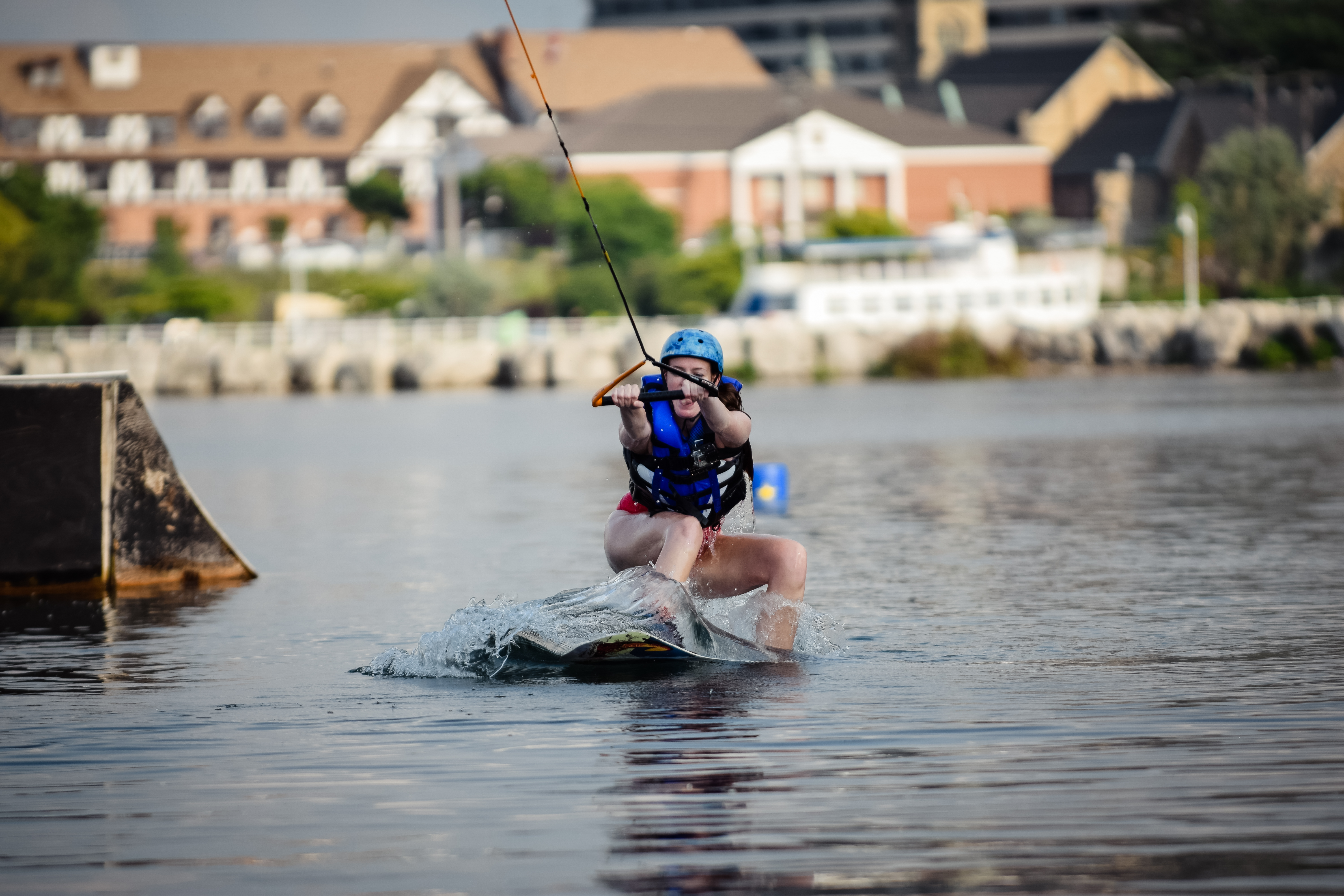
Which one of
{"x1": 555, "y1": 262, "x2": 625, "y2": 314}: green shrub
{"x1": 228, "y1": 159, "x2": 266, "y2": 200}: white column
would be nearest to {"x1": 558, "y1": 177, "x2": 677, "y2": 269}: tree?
{"x1": 555, "y1": 262, "x2": 625, "y2": 314}: green shrub

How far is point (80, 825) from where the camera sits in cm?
664

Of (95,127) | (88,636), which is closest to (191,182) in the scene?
(95,127)

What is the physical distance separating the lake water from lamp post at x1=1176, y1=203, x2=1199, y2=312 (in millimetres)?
46750

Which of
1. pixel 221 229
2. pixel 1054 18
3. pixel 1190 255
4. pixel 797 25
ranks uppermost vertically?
pixel 797 25

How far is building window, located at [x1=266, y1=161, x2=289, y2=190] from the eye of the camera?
100000mm

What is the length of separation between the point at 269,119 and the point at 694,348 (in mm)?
93918

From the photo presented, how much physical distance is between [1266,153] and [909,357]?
24.6 metres

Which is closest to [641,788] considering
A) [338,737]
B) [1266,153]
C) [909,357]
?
[338,737]

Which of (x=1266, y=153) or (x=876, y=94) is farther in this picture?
(x=876, y=94)

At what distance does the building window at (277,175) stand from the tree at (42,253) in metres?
27.6

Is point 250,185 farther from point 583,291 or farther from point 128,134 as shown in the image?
point 583,291

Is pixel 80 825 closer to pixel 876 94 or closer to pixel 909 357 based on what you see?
pixel 909 357

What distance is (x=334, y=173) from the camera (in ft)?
328

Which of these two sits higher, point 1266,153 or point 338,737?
point 1266,153
